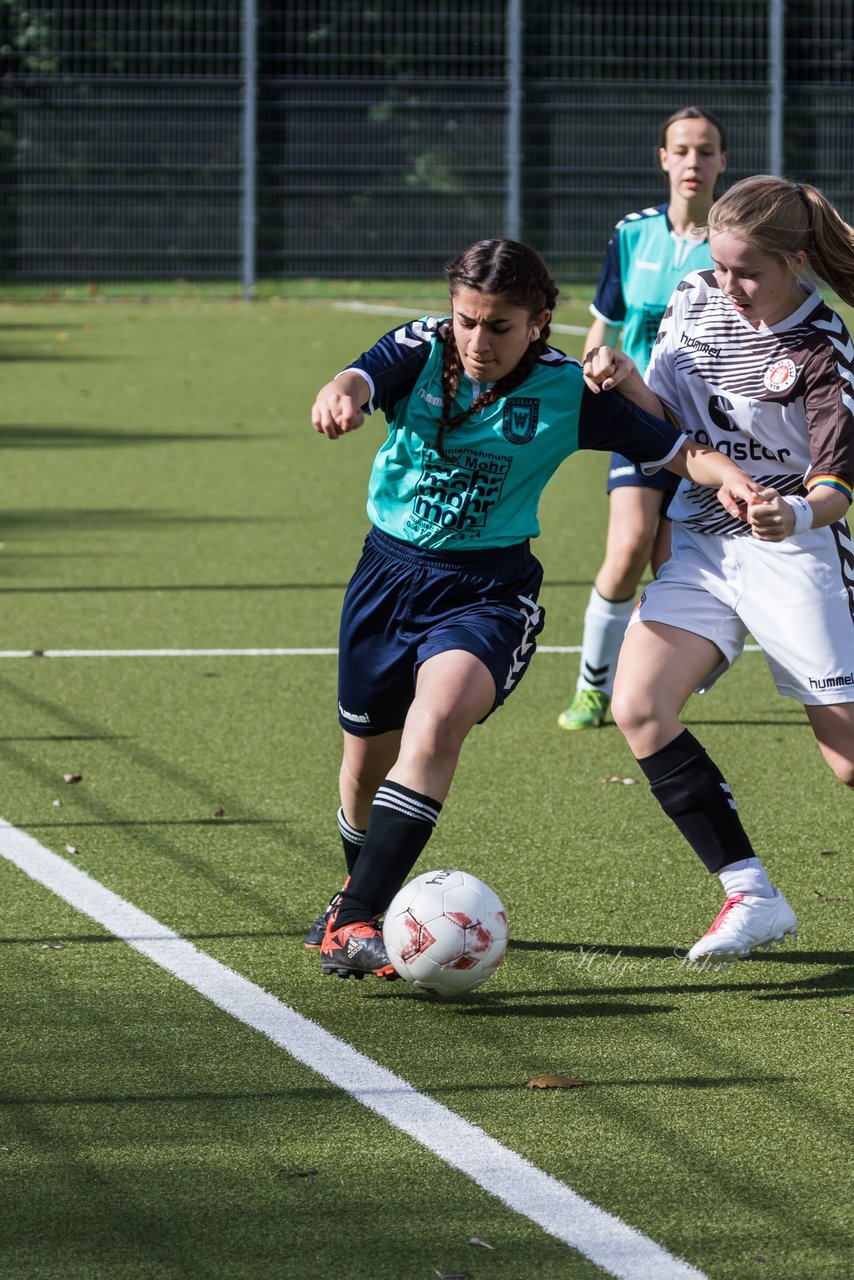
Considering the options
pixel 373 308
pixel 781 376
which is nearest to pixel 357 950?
pixel 781 376

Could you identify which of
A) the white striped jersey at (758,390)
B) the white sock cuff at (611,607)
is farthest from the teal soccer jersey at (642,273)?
the white striped jersey at (758,390)

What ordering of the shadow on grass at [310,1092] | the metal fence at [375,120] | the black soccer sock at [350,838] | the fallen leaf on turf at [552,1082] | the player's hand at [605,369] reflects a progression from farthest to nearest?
the metal fence at [375,120]
the black soccer sock at [350,838]
the player's hand at [605,369]
the fallen leaf on turf at [552,1082]
the shadow on grass at [310,1092]

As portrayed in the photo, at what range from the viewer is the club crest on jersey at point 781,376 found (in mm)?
4438

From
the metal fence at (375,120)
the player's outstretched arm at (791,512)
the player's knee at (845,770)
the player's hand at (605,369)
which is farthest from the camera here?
the metal fence at (375,120)

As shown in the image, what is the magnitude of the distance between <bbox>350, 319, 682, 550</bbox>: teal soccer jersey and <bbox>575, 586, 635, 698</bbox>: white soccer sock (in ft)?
8.71

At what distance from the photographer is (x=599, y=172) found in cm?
2491

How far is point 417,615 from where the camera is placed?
4.40 metres

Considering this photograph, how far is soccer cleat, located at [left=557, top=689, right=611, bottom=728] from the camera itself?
23.4 ft

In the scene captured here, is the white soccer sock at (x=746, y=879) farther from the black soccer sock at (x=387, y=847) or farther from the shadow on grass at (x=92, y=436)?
the shadow on grass at (x=92, y=436)

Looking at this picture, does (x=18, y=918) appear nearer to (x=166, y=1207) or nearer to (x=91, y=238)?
(x=166, y=1207)

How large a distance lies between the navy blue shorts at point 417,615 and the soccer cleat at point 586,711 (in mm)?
2642

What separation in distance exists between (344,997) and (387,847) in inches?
14.6

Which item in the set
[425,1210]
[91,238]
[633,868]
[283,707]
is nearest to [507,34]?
[91,238]

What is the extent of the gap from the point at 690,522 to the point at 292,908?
1421 mm
